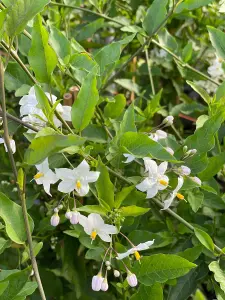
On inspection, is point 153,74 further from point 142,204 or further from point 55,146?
point 55,146

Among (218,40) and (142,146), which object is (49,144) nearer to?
(142,146)

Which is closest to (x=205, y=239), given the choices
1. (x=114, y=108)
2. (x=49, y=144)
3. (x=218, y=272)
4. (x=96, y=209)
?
(x=218, y=272)

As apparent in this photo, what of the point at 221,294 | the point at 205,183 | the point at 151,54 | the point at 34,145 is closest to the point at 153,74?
the point at 151,54

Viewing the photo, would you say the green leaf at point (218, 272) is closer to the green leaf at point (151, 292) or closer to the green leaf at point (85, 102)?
the green leaf at point (151, 292)

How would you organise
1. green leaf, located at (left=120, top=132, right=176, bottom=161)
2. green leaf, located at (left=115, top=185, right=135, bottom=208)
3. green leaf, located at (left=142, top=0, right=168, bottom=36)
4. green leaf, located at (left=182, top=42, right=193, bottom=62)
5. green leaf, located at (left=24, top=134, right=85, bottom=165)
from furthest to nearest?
green leaf, located at (left=182, top=42, right=193, bottom=62) < green leaf, located at (left=142, top=0, right=168, bottom=36) < green leaf, located at (left=115, top=185, right=135, bottom=208) < green leaf, located at (left=120, top=132, right=176, bottom=161) < green leaf, located at (left=24, top=134, right=85, bottom=165)

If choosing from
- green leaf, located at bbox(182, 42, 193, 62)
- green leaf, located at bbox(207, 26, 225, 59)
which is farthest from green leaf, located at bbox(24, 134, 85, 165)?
green leaf, located at bbox(182, 42, 193, 62)

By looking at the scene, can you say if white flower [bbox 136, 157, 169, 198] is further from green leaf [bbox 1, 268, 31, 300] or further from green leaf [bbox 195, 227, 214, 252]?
green leaf [bbox 1, 268, 31, 300]
